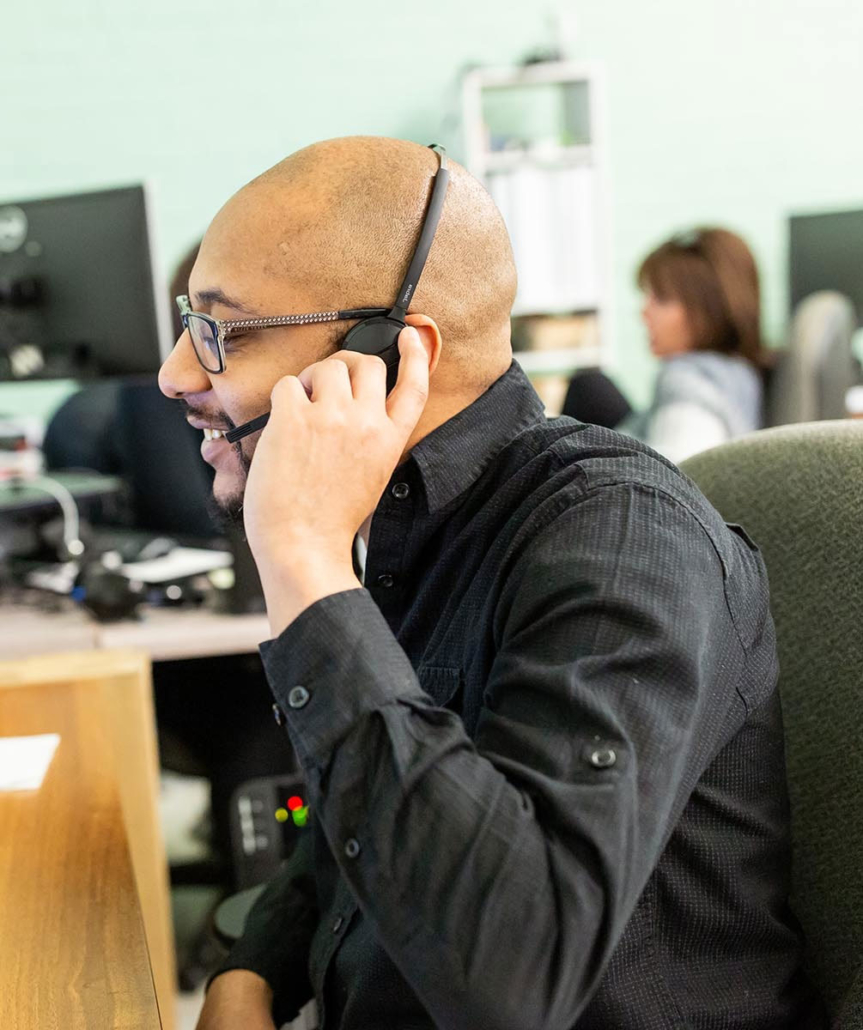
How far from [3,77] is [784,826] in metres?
3.74

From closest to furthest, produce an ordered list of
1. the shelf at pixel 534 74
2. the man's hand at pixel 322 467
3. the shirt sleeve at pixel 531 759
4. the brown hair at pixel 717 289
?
the shirt sleeve at pixel 531 759 < the man's hand at pixel 322 467 < the brown hair at pixel 717 289 < the shelf at pixel 534 74

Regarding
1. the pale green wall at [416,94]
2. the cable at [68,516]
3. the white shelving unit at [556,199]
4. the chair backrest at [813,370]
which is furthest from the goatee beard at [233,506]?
the pale green wall at [416,94]

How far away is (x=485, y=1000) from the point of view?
0.58 metres

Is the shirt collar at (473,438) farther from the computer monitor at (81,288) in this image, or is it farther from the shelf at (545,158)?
the shelf at (545,158)

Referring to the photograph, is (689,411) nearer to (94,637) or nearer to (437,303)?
(94,637)

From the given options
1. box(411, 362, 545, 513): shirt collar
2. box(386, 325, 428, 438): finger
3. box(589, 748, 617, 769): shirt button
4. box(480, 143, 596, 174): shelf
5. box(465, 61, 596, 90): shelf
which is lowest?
box(589, 748, 617, 769): shirt button

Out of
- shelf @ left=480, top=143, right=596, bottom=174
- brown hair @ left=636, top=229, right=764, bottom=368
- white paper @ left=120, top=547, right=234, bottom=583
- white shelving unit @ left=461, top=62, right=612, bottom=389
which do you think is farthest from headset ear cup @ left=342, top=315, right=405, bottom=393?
shelf @ left=480, top=143, right=596, bottom=174

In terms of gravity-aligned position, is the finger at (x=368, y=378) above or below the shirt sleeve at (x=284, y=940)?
above

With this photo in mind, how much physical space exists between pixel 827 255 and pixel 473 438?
10.1ft

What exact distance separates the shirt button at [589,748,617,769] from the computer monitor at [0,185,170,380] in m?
1.65

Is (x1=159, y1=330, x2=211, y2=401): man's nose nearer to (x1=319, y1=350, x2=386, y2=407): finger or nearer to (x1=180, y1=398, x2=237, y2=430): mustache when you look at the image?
(x1=180, y1=398, x2=237, y2=430): mustache

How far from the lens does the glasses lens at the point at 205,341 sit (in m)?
0.85

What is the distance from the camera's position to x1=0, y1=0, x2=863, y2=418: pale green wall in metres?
3.72

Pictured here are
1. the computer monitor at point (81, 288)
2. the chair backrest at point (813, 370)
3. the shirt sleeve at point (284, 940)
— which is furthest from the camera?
the chair backrest at point (813, 370)
